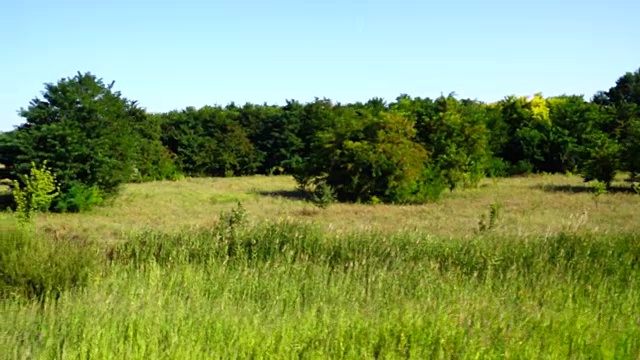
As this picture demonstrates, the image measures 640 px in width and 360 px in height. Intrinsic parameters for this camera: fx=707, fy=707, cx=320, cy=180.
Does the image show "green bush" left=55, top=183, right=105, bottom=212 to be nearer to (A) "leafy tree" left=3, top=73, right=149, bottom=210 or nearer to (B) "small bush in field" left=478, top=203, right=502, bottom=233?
(A) "leafy tree" left=3, top=73, right=149, bottom=210

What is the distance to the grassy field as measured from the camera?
550 centimetres

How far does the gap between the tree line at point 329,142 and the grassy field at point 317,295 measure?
43.3 ft

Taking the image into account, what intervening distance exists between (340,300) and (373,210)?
1489 centimetres

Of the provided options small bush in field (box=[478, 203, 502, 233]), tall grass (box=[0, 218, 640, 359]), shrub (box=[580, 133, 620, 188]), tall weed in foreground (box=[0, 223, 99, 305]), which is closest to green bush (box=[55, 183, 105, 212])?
tall grass (box=[0, 218, 640, 359])

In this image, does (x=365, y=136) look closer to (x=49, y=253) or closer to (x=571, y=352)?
(x=49, y=253)

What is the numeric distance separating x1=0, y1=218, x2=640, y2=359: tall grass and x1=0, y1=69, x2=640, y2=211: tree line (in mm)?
13645

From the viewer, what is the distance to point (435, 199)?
25969 millimetres

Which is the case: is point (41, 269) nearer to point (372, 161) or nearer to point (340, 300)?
point (340, 300)

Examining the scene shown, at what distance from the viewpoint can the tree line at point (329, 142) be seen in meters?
23.2

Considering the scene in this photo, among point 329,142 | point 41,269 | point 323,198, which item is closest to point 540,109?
point 329,142

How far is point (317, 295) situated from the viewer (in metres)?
7.36

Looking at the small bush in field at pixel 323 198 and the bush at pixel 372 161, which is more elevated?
the bush at pixel 372 161

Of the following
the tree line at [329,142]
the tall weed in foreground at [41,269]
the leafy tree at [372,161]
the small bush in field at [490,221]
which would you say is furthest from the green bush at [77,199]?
the tall weed in foreground at [41,269]

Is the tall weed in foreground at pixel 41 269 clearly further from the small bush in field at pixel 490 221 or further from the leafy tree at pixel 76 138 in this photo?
the leafy tree at pixel 76 138
